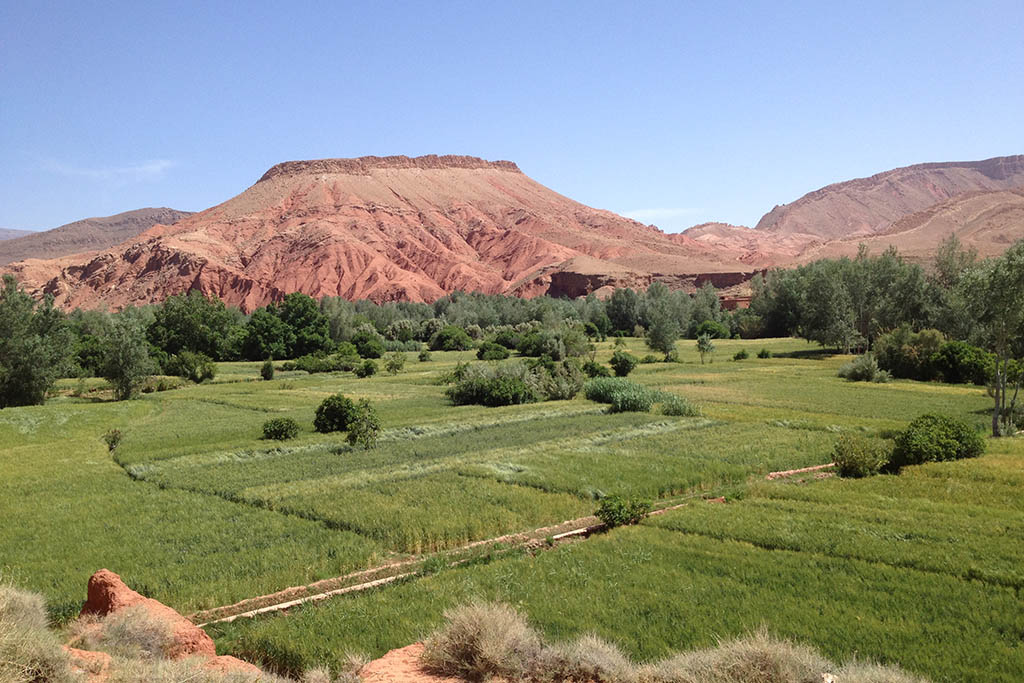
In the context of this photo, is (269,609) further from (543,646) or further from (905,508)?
(905,508)

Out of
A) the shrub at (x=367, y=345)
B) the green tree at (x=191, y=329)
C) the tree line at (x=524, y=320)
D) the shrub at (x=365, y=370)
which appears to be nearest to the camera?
the tree line at (x=524, y=320)

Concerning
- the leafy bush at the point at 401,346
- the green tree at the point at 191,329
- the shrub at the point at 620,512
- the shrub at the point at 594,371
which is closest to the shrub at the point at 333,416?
the shrub at the point at 620,512

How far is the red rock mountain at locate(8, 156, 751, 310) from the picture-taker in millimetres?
131125

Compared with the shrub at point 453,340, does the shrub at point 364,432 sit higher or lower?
lower

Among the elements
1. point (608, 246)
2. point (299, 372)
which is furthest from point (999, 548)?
point (608, 246)

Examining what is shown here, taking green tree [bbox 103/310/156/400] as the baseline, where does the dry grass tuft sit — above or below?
below

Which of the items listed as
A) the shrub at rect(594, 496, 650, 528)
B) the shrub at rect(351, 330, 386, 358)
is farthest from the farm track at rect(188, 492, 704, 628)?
the shrub at rect(351, 330, 386, 358)

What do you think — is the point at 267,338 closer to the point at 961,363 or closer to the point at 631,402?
the point at 631,402

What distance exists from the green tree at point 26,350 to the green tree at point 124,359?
7.82 ft

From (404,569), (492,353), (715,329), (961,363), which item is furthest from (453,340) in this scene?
(404,569)

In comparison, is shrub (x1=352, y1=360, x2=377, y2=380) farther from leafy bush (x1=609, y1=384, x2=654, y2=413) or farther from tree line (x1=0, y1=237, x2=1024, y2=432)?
leafy bush (x1=609, y1=384, x2=654, y2=413)

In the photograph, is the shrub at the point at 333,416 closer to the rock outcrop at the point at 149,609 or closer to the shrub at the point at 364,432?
the shrub at the point at 364,432

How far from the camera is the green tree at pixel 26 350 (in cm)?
3959

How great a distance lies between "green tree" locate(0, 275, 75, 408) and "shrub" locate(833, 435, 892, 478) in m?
41.9
